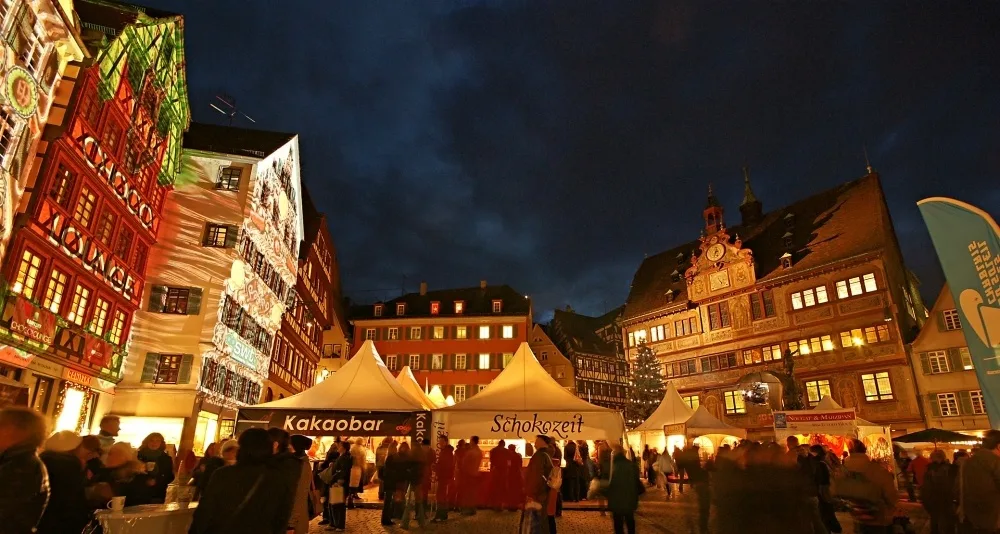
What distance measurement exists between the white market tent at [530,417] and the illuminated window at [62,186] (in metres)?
12.7

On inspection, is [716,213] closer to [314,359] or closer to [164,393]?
[314,359]

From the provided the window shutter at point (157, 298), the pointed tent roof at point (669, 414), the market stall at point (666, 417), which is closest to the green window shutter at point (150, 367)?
the window shutter at point (157, 298)

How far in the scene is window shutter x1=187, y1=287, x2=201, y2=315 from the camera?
73.7 ft

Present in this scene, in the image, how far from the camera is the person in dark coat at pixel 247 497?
12.0 feet

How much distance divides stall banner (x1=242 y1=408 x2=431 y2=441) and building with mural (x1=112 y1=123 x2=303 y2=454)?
466 inches

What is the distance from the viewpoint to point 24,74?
14.3 metres

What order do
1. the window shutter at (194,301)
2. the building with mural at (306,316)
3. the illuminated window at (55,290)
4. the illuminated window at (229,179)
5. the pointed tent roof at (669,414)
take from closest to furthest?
the illuminated window at (55,290)
the window shutter at (194,301)
the pointed tent roof at (669,414)
the illuminated window at (229,179)
the building with mural at (306,316)

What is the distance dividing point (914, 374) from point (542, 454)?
2806 cm

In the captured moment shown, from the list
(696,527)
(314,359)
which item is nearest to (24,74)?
(696,527)

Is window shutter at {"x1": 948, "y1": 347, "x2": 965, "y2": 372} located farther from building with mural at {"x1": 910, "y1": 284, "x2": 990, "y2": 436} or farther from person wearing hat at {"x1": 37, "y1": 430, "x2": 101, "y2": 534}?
person wearing hat at {"x1": 37, "y1": 430, "x2": 101, "y2": 534}

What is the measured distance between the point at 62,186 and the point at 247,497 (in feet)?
55.5

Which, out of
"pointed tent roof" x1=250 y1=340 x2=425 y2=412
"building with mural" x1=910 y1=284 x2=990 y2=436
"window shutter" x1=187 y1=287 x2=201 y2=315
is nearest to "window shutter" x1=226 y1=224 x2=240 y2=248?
"window shutter" x1=187 y1=287 x2=201 y2=315

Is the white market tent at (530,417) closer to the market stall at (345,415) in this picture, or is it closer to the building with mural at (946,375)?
the market stall at (345,415)

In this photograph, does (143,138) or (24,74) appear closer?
(24,74)
